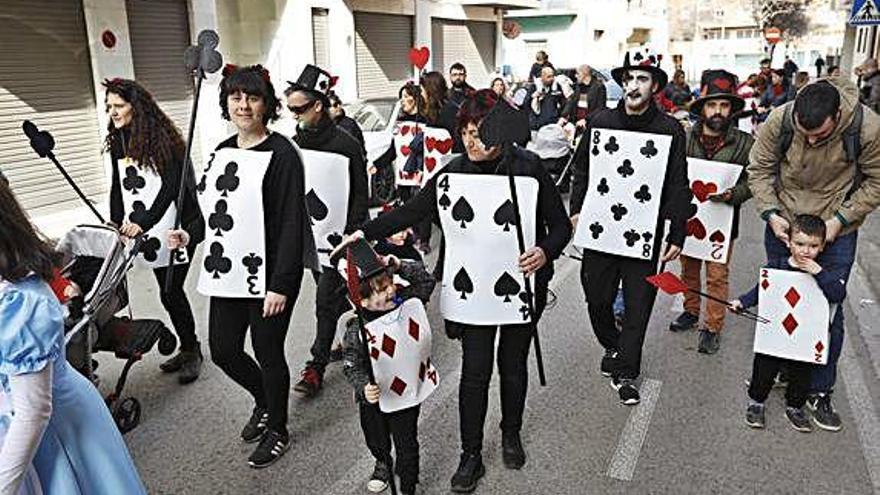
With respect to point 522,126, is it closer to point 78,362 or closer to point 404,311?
point 404,311

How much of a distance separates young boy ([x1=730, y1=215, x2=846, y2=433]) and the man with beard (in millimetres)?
919

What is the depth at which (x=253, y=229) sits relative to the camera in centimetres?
355

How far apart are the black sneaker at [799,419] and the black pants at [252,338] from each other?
283cm

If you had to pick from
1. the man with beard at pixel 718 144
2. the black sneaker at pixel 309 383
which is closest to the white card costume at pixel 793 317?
the man with beard at pixel 718 144

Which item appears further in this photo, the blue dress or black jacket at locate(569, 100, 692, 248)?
black jacket at locate(569, 100, 692, 248)

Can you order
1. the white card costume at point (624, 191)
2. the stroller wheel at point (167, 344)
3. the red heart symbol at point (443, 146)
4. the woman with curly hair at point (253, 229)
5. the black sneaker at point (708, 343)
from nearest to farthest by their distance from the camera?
the woman with curly hair at point (253, 229) → the white card costume at point (624, 191) → the stroller wheel at point (167, 344) → the black sneaker at point (708, 343) → the red heart symbol at point (443, 146)

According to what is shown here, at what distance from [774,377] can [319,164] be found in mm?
2911

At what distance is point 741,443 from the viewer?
4059mm

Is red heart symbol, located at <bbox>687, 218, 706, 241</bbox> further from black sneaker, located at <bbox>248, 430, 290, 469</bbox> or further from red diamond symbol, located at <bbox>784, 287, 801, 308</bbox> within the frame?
black sneaker, located at <bbox>248, 430, 290, 469</bbox>

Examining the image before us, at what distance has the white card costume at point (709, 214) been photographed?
5043 millimetres

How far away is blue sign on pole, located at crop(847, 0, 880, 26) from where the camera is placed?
8.55 meters

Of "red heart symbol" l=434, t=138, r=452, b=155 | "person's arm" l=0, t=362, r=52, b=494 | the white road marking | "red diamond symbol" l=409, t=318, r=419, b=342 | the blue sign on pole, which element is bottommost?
the white road marking

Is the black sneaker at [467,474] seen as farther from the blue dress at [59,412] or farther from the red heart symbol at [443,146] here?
the red heart symbol at [443,146]

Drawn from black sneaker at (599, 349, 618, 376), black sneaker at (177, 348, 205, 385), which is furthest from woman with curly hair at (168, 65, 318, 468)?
black sneaker at (599, 349, 618, 376)
